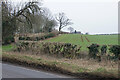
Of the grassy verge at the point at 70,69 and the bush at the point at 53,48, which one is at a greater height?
the bush at the point at 53,48

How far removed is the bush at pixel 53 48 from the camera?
13.9 m

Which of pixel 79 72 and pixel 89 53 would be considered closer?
pixel 79 72

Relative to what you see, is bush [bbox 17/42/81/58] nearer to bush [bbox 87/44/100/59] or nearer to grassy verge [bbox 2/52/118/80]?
bush [bbox 87/44/100/59]

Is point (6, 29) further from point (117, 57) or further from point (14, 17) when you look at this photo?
point (117, 57)

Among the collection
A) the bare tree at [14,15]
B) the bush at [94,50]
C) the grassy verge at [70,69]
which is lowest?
the grassy verge at [70,69]

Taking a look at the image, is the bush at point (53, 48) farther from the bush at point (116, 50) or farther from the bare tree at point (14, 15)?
the bare tree at point (14, 15)

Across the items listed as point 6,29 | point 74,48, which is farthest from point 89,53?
point 6,29

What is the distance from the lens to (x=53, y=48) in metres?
15.0

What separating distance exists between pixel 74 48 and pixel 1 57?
660cm

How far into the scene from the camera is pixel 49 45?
610 inches

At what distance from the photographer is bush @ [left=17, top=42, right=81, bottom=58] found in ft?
45.6

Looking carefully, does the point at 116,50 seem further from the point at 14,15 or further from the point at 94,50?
the point at 14,15

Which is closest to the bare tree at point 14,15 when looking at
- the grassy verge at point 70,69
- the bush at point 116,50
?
the grassy verge at point 70,69

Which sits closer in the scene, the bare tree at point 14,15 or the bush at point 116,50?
the bush at point 116,50
